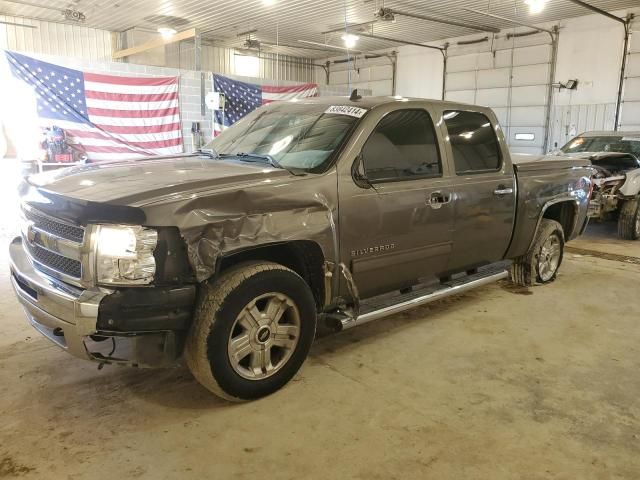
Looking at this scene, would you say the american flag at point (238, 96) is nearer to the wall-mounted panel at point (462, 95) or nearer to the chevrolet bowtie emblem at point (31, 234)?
the wall-mounted panel at point (462, 95)

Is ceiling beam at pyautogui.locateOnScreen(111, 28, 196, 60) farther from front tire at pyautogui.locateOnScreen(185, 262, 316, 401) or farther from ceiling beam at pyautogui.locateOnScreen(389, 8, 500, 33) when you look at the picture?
front tire at pyautogui.locateOnScreen(185, 262, 316, 401)

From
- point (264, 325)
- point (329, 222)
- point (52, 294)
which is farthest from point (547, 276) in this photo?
point (52, 294)

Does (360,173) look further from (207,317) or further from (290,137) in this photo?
(207,317)

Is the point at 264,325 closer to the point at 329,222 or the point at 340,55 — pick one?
the point at 329,222

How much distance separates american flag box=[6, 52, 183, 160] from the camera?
8906 millimetres

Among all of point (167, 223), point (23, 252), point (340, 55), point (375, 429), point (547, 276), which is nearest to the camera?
point (167, 223)

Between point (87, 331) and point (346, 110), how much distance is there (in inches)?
85.8

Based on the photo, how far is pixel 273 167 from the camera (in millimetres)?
3197

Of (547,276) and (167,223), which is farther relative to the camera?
(547,276)

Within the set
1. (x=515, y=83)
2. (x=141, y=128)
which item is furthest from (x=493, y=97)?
(x=141, y=128)

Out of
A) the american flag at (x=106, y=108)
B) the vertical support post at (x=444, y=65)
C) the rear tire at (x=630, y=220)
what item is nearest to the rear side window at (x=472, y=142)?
the rear tire at (x=630, y=220)

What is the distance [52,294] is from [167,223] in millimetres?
721

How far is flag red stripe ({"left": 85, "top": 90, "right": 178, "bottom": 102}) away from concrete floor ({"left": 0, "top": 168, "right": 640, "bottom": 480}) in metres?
6.33

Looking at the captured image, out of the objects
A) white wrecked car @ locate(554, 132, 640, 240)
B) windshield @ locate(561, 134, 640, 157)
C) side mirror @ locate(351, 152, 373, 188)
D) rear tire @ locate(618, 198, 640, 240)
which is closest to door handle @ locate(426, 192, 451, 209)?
side mirror @ locate(351, 152, 373, 188)
